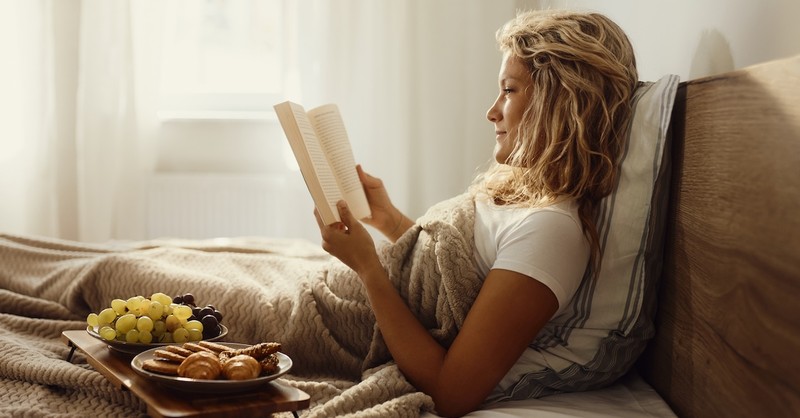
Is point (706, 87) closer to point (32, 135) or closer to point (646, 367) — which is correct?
point (646, 367)

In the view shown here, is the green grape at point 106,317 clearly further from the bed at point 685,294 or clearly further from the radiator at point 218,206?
the radiator at point 218,206

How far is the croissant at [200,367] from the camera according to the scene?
97cm

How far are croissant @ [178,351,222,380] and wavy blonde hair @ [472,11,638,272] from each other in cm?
55

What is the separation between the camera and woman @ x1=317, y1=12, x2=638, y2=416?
116cm

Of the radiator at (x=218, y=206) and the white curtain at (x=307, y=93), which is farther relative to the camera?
the radiator at (x=218, y=206)

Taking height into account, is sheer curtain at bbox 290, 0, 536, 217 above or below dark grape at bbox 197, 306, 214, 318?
above

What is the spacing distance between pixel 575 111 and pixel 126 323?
2.46 ft

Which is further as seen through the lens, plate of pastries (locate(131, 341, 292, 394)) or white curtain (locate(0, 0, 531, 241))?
white curtain (locate(0, 0, 531, 241))

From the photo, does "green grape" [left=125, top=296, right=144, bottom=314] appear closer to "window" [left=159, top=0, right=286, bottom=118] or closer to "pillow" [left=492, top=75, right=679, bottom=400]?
"pillow" [left=492, top=75, right=679, bottom=400]

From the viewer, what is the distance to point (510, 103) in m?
1.40

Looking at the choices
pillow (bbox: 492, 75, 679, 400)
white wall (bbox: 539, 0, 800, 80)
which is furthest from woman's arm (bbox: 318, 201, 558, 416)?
white wall (bbox: 539, 0, 800, 80)

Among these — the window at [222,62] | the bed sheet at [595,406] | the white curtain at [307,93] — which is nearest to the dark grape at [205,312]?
the bed sheet at [595,406]

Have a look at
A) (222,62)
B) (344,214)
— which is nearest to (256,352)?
(344,214)

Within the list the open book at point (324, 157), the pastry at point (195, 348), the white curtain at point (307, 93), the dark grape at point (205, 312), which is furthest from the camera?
the white curtain at point (307, 93)
